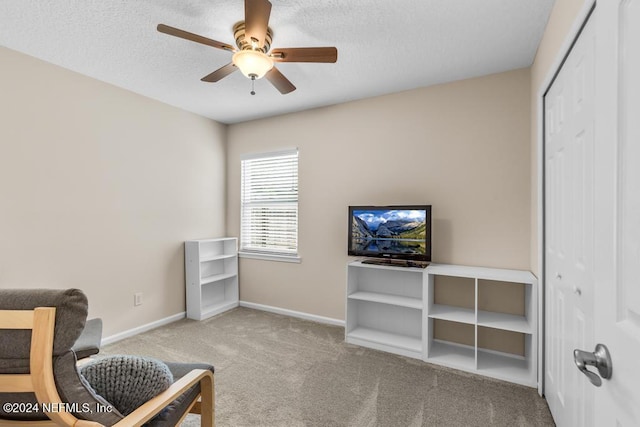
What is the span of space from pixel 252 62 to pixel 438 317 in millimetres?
2474

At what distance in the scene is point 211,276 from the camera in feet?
13.5

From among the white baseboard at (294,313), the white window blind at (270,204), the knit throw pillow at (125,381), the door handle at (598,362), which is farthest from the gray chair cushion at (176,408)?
the white window blind at (270,204)

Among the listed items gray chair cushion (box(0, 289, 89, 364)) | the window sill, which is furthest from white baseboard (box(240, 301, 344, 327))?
gray chair cushion (box(0, 289, 89, 364))

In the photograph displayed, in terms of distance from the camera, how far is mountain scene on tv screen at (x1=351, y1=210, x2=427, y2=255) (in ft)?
9.50

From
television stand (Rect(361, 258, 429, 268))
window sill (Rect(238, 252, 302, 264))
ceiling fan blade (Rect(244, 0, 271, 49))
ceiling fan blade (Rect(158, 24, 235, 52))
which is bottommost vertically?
window sill (Rect(238, 252, 302, 264))

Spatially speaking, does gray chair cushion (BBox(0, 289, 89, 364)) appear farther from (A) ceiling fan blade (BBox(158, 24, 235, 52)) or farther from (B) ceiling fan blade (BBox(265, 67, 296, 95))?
(B) ceiling fan blade (BBox(265, 67, 296, 95))

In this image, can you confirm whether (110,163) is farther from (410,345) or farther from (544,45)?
(544,45)

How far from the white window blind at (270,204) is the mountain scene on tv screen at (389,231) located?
3.44ft

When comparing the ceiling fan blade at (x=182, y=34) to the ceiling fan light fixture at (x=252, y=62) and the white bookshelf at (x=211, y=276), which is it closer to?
the ceiling fan light fixture at (x=252, y=62)

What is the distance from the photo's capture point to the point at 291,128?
3943mm

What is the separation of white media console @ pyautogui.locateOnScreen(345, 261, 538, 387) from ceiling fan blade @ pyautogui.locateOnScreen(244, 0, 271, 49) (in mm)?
2132

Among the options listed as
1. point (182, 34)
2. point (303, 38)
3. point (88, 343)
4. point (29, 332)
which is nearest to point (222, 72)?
point (182, 34)

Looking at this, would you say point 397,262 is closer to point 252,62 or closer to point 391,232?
point 391,232

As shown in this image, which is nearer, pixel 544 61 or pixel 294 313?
pixel 544 61
